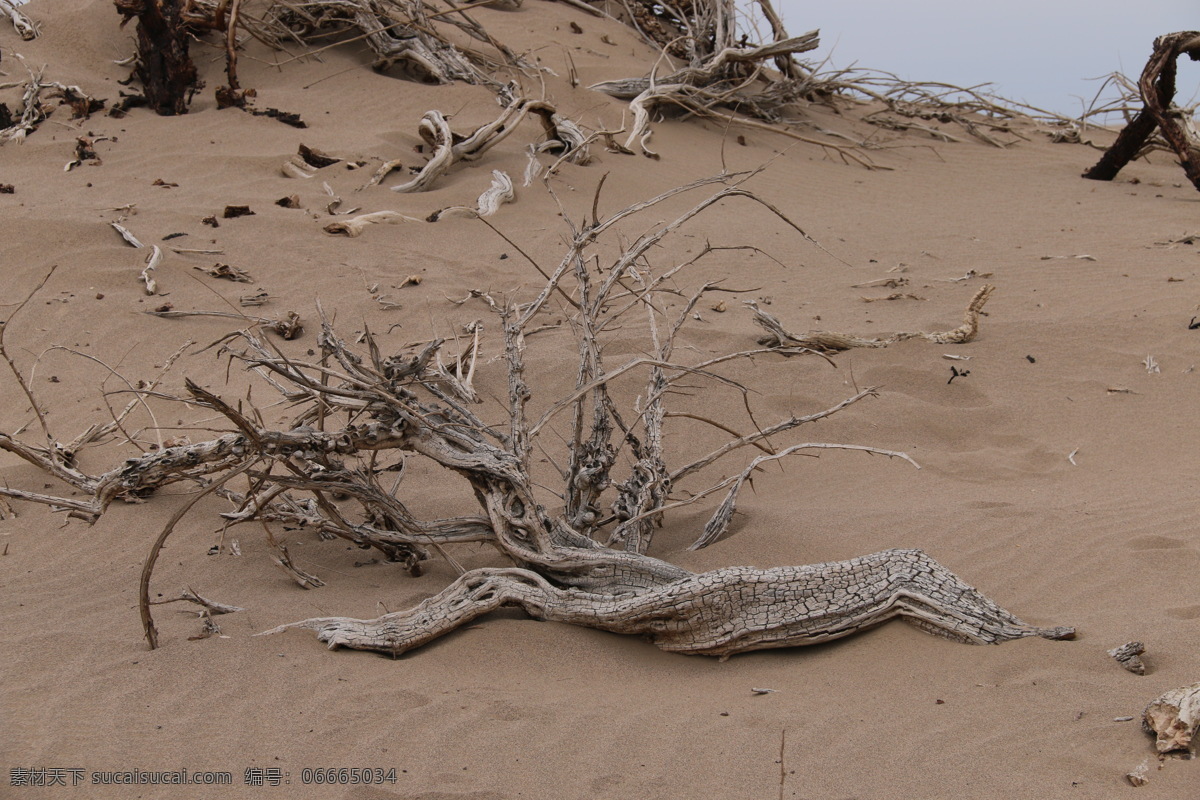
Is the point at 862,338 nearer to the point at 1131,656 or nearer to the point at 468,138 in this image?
the point at 1131,656

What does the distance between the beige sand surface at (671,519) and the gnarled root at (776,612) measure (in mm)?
57

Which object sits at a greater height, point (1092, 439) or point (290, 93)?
point (1092, 439)

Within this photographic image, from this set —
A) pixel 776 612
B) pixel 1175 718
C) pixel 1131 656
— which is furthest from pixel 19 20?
pixel 1175 718

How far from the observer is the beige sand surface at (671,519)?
2160 mm

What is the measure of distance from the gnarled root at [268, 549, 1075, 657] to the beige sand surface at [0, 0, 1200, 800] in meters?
0.06

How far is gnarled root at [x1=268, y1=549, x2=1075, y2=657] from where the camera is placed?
254 cm

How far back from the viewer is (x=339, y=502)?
3.67 metres

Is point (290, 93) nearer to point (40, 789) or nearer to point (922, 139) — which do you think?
point (922, 139)

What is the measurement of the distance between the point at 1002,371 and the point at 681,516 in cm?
198

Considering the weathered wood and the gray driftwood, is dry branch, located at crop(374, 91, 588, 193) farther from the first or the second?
the weathered wood

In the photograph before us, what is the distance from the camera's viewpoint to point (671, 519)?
11.9 ft

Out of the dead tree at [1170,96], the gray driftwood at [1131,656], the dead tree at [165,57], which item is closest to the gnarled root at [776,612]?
the gray driftwood at [1131,656]

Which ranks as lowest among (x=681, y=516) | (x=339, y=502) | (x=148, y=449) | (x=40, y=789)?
(x=148, y=449)

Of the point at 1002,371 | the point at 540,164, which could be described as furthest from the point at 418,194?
the point at 1002,371
